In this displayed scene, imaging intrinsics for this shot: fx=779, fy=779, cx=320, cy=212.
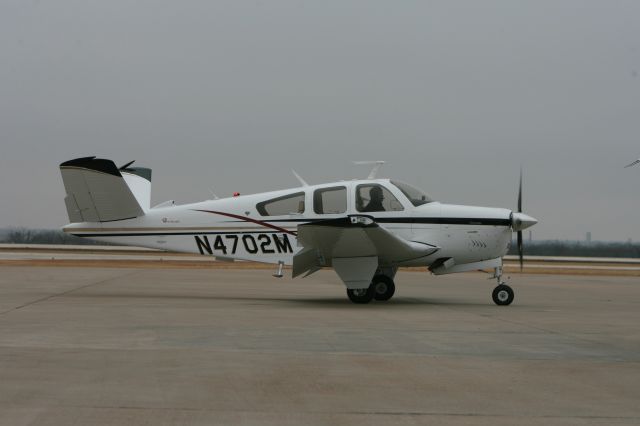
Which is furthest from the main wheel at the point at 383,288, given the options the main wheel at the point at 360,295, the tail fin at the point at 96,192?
the tail fin at the point at 96,192

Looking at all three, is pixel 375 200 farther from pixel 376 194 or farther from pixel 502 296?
pixel 502 296

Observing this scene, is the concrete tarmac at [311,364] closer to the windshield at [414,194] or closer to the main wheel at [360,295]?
the main wheel at [360,295]

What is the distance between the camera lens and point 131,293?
57.9 feet

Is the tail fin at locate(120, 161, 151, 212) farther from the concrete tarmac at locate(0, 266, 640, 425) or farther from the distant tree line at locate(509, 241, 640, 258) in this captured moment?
the distant tree line at locate(509, 241, 640, 258)

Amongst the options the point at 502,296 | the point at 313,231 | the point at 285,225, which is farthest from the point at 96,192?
the point at 502,296

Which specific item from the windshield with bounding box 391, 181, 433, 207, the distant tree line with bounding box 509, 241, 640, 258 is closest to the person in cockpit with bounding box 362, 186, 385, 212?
the windshield with bounding box 391, 181, 433, 207

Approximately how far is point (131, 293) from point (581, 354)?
11411 millimetres

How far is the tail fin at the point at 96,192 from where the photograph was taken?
1627 cm

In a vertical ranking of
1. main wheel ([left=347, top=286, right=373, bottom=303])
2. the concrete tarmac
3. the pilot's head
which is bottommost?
the concrete tarmac

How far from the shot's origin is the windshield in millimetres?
15727

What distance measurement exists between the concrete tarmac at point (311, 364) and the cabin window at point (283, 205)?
202 cm

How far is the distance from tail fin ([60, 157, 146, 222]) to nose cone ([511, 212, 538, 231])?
776cm

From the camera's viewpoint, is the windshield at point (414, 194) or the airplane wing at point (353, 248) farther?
the windshield at point (414, 194)

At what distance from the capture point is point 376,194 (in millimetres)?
15602
